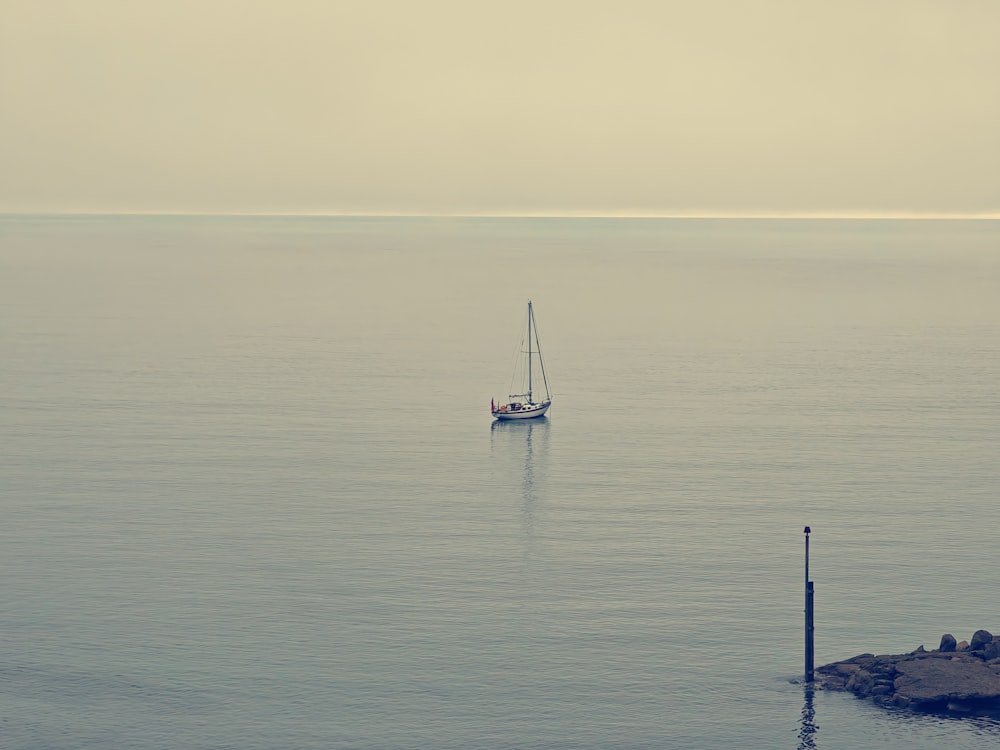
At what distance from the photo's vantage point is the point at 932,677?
71.4m

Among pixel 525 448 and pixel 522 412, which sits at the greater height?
pixel 522 412

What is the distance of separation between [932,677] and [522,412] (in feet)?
251

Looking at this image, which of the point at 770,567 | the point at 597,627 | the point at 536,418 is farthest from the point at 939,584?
the point at 536,418

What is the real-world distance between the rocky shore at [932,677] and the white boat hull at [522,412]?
71303 mm

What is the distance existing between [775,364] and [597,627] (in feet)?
378

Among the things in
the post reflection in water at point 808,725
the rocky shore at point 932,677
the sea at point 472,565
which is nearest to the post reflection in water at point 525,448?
the sea at point 472,565

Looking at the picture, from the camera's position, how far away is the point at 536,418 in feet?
480

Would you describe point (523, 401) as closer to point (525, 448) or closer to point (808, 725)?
point (525, 448)

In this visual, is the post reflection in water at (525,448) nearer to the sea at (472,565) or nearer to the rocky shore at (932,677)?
the sea at (472,565)

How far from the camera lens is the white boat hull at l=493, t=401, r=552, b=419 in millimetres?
144375

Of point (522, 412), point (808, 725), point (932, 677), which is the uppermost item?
point (522, 412)

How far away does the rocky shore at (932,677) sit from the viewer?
69.9m

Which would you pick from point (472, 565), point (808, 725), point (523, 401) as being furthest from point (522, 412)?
point (808, 725)

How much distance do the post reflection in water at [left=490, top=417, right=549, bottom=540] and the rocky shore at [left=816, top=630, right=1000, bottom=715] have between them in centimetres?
3092
